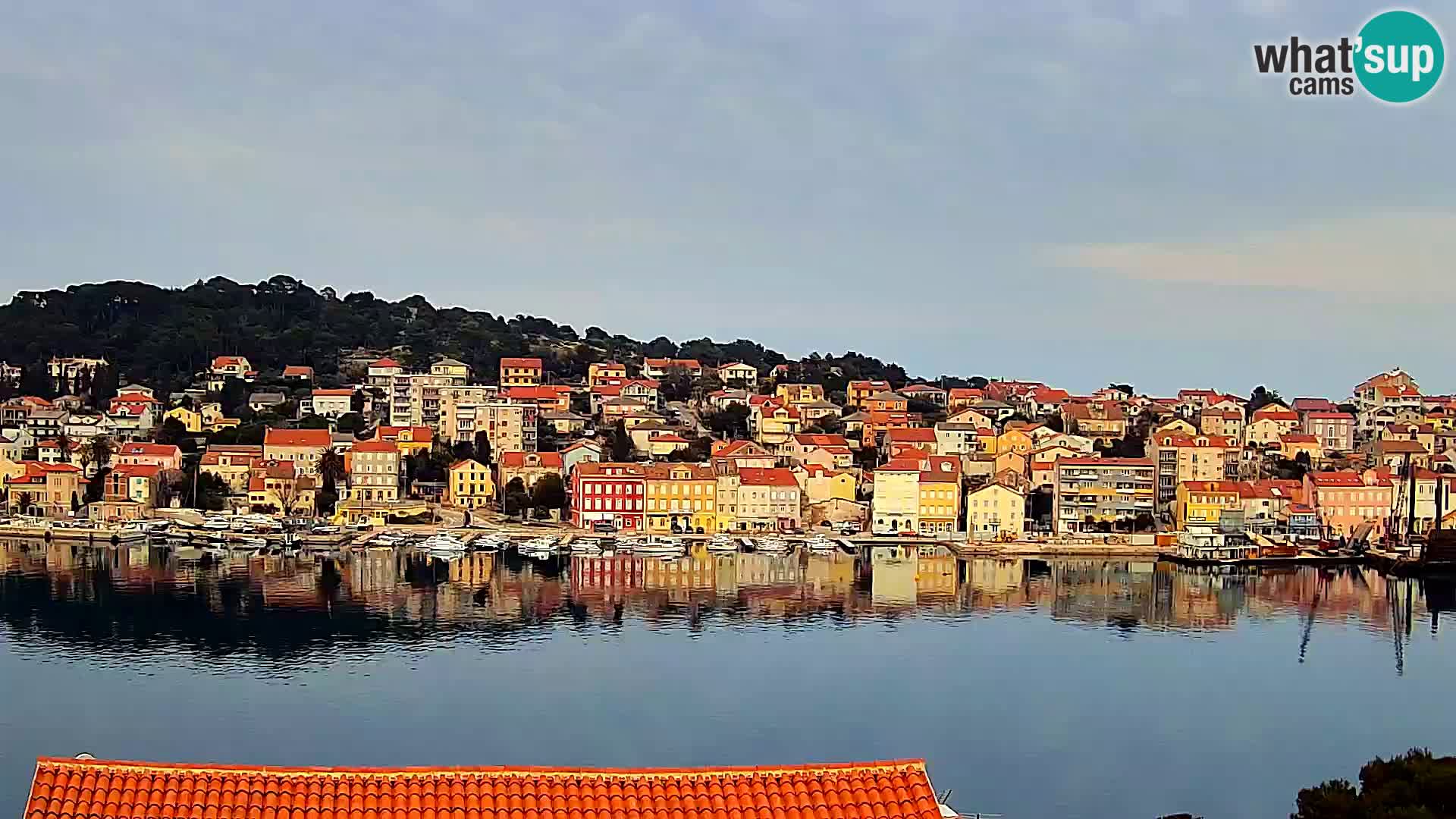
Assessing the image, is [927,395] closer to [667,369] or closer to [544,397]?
[667,369]

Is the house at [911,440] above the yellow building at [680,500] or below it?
above

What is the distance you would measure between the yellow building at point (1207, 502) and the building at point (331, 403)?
744 inches

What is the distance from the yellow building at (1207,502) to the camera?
2516 centimetres

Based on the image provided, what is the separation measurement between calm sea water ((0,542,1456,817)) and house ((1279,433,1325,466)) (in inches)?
489

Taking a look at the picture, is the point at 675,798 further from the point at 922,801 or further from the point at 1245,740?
the point at 1245,740

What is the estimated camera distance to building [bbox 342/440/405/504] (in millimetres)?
26688

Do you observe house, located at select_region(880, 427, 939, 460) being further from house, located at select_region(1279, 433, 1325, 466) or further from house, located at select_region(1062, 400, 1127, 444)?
house, located at select_region(1279, 433, 1325, 466)

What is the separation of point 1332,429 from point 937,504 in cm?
1309

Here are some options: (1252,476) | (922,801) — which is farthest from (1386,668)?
(1252,476)

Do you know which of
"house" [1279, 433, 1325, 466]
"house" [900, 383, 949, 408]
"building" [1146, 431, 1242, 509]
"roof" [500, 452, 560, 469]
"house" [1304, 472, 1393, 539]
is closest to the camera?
"house" [1304, 472, 1393, 539]

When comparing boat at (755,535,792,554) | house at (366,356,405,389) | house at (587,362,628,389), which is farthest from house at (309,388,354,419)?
boat at (755,535,792,554)

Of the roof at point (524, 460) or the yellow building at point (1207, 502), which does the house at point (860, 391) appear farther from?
the yellow building at point (1207, 502)

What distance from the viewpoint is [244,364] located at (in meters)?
39.5

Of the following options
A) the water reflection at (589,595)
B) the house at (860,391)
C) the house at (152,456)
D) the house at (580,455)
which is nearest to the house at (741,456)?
the house at (580,455)
